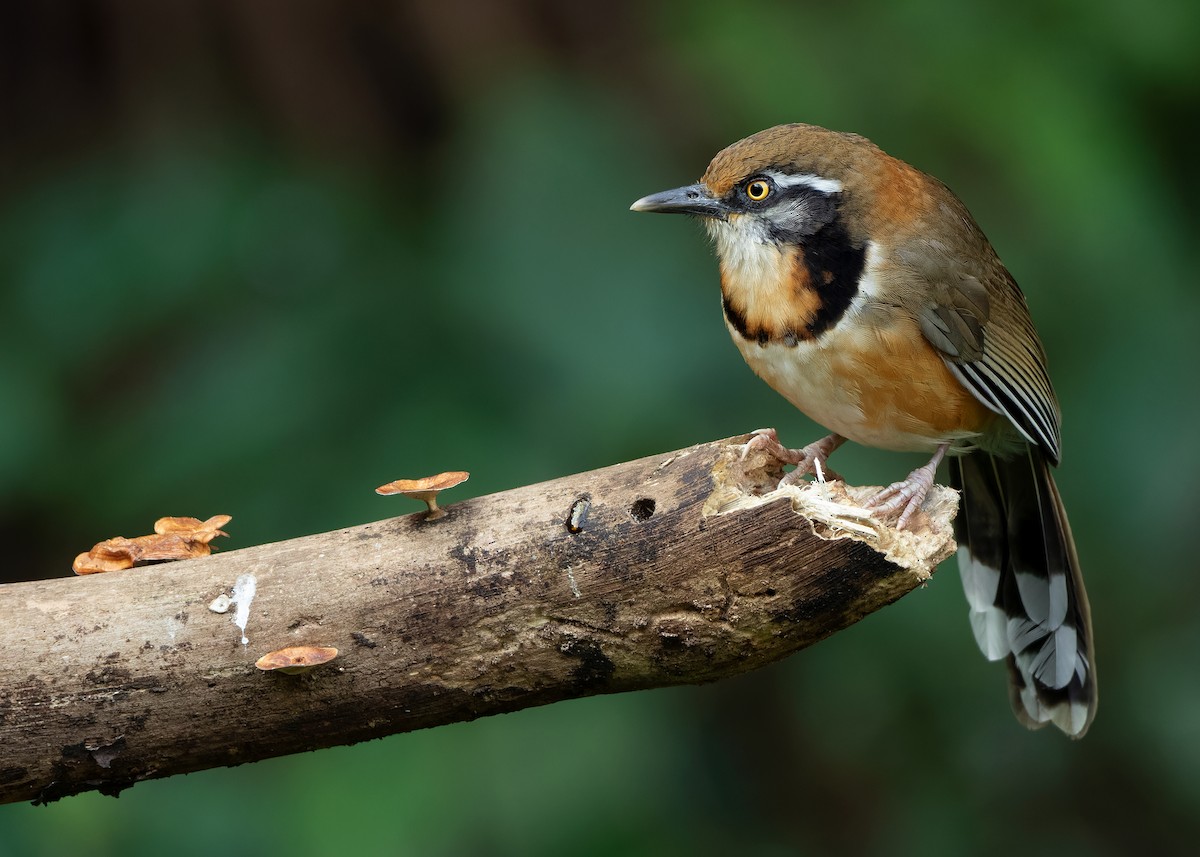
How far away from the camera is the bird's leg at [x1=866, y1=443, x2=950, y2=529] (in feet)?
8.77

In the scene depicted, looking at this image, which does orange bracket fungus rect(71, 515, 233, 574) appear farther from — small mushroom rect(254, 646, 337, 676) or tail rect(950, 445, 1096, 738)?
tail rect(950, 445, 1096, 738)

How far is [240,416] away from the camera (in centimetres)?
434

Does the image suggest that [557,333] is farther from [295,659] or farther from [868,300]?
[295,659]

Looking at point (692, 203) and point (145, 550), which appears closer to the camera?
point (145, 550)

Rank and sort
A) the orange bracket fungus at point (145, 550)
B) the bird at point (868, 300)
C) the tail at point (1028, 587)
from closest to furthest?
the orange bracket fungus at point (145, 550)
the bird at point (868, 300)
the tail at point (1028, 587)

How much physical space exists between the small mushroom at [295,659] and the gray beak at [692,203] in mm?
1657

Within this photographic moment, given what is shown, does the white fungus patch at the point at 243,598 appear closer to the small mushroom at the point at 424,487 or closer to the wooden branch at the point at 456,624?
the wooden branch at the point at 456,624

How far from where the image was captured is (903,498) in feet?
9.13

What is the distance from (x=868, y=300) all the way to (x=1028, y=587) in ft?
3.98

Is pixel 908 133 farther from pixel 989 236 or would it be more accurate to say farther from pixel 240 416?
pixel 240 416

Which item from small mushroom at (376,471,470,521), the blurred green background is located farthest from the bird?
small mushroom at (376,471,470,521)

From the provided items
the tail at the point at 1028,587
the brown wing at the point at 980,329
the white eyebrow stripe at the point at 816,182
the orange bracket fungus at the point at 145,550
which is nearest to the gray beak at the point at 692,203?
the white eyebrow stripe at the point at 816,182

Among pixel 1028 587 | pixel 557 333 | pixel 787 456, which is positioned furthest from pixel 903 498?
pixel 557 333

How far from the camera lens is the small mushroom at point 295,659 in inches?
100
